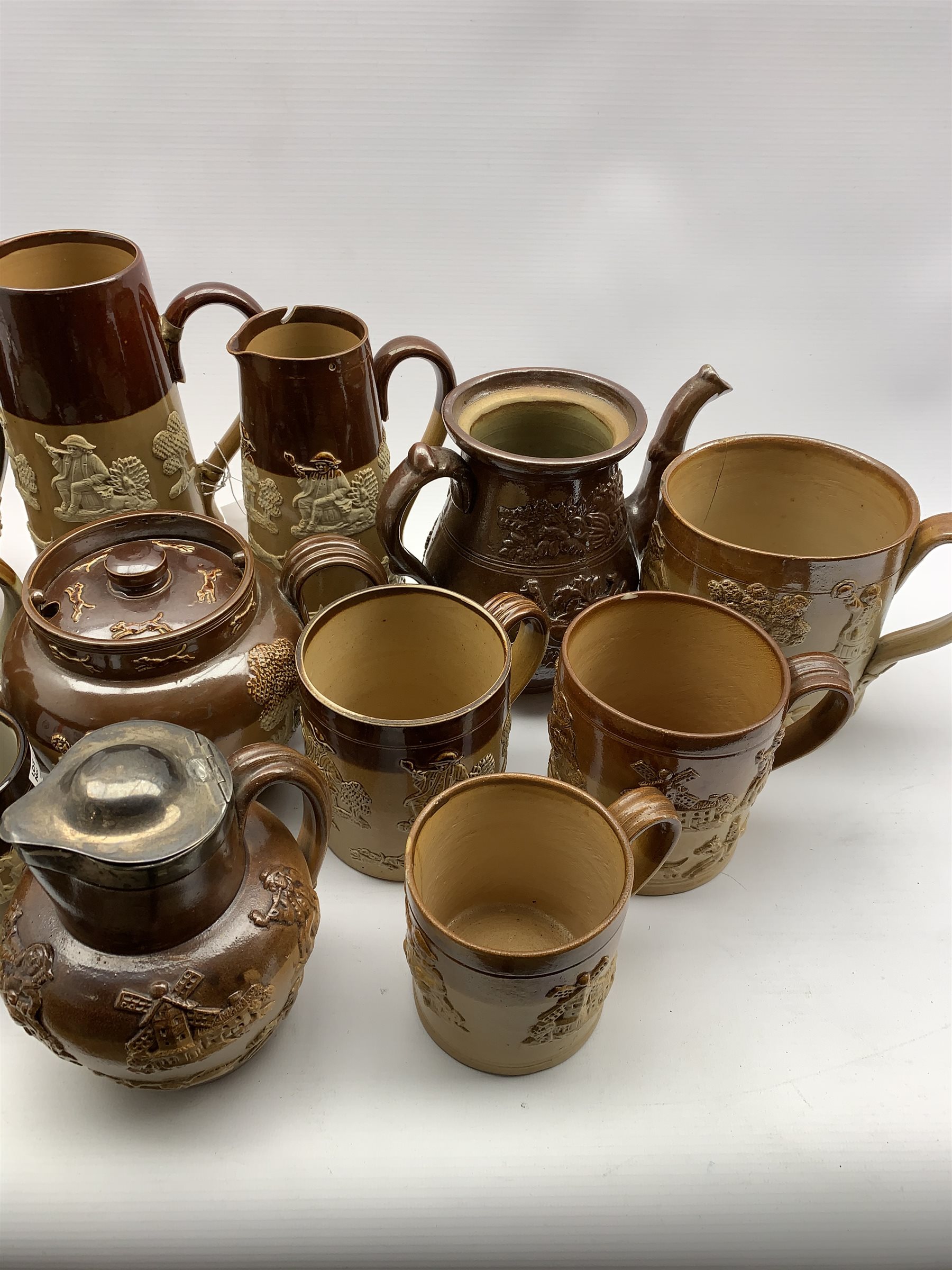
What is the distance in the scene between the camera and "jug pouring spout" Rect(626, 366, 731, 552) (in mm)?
1753

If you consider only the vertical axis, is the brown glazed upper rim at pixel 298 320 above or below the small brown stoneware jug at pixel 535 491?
above

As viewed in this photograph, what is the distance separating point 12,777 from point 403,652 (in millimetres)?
630

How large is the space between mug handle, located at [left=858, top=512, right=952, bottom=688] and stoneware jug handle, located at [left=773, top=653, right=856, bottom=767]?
276 mm

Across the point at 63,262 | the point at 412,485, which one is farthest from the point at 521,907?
the point at 63,262

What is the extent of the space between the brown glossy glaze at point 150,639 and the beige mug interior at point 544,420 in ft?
1.69

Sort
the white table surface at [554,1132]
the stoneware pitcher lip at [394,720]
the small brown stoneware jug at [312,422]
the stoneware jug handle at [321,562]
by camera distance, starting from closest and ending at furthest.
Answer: the white table surface at [554,1132], the stoneware pitcher lip at [394,720], the stoneware jug handle at [321,562], the small brown stoneware jug at [312,422]

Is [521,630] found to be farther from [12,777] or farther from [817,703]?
[12,777]

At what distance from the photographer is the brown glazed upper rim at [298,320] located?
5.61 feet

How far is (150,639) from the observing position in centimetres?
134

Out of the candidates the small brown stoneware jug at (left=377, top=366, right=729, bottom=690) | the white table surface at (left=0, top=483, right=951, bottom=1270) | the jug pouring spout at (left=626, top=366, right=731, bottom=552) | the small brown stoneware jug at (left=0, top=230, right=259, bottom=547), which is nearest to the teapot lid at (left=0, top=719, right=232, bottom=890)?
the white table surface at (left=0, top=483, right=951, bottom=1270)

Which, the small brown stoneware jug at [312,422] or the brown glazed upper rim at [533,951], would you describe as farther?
the small brown stoneware jug at [312,422]

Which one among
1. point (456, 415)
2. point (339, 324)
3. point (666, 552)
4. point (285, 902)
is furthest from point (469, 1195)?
point (339, 324)

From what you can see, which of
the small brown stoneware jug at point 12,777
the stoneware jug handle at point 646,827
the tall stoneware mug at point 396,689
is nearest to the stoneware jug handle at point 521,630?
the tall stoneware mug at point 396,689

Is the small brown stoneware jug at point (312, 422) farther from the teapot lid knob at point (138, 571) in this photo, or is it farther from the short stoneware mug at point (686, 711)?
the short stoneware mug at point (686, 711)
